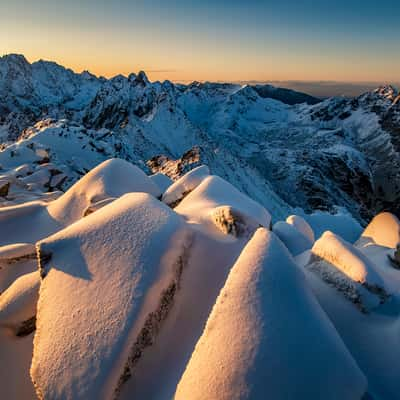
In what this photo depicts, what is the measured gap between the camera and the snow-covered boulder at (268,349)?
4.62 metres

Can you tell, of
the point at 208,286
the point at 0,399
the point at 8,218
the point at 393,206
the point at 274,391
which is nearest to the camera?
the point at 274,391

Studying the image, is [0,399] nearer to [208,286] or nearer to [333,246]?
[208,286]

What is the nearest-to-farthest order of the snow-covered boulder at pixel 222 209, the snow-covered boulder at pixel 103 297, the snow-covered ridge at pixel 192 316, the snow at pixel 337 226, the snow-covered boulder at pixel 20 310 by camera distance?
1. the snow-covered ridge at pixel 192 316
2. the snow-covered boulder at pixel 103 297
3. the snow-covered boulder at pixel 20 310
4. the snow-covered boulder at pixel 222 209
5. the snow at pixel 337 226

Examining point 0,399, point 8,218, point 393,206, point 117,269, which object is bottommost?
point 393,206

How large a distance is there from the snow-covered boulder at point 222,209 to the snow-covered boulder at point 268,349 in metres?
2.72

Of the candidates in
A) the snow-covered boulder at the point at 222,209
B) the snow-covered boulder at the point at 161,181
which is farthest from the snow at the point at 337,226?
the snow-covered boulder at the point at 222,209

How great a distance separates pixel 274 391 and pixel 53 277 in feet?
16.2

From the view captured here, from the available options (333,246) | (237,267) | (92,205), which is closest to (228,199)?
(333,246)

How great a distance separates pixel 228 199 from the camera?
38.1ft

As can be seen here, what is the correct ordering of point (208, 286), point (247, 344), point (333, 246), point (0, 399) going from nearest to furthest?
point (247, 344)
point (0, 399)
point (208, 286)
point (333, 246)

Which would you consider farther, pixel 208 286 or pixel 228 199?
pixel 228 199

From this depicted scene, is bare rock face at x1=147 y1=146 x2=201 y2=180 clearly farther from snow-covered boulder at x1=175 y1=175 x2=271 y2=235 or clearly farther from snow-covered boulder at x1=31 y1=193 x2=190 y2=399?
snow-covered boulder at x1=31 y1=193 x2=190 y2=399

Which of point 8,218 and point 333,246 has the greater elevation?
point 333,246

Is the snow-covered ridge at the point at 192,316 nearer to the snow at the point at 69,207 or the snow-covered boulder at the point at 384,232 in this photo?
the snow at the point at 69,207
